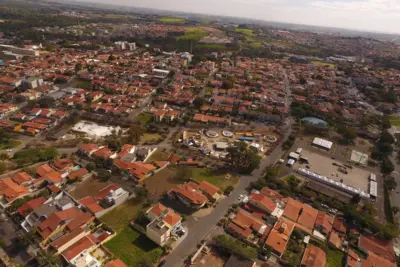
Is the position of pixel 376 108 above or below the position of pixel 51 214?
above

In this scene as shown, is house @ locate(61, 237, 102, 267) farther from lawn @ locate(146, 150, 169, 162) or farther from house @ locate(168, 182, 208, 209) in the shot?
lawn @ locate(146, 150, 169, 162)

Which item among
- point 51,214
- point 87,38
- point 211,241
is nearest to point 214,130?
point 211,241

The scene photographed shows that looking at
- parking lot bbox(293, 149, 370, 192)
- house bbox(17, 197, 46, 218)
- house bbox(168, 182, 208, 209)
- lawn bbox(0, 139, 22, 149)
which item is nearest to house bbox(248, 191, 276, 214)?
house bbox(168, 182, 208, 209)

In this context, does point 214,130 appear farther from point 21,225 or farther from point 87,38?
point 87,38

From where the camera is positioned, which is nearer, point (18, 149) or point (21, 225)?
point (21, 225)

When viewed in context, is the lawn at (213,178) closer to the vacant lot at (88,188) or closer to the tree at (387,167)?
the vacant lot at (88,188)

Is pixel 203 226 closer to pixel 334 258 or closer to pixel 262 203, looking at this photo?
pixel 262 203
